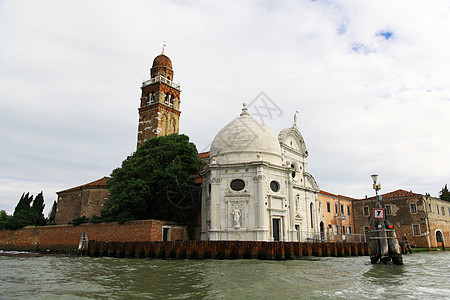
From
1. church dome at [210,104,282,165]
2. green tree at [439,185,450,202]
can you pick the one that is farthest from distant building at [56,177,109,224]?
green tree at [439,185,450,202]

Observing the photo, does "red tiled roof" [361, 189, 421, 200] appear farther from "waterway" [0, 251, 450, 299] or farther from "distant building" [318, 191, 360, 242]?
"waterway" [0, 251, 450, 299]

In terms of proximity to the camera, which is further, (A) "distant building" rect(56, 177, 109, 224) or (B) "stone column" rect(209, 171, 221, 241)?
(A) "distant building" rect(56, 177, 109, 224)

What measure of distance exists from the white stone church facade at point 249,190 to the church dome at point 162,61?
964 inches

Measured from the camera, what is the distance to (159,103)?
155 ft

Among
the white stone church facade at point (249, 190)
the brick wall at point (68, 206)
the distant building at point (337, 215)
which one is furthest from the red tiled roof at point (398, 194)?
the brick wall at point (68, 206)

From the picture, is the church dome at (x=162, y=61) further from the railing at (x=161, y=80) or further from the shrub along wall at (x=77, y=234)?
the shrub along wall at (x=77, y=234)

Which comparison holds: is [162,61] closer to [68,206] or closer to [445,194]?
[68,206]

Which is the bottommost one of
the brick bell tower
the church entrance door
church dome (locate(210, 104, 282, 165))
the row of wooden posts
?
the row of wooden posts

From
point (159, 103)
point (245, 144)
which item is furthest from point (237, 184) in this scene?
point (159, 103)

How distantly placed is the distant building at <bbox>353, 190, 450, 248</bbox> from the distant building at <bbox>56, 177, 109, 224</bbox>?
3376 centimetres

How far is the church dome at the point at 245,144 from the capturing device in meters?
28.1

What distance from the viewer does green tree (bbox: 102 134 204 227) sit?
89.9ft

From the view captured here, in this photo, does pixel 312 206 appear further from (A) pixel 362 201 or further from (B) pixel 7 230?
(B) pixel 7 230

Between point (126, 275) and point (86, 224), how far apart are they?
63.8 ft
